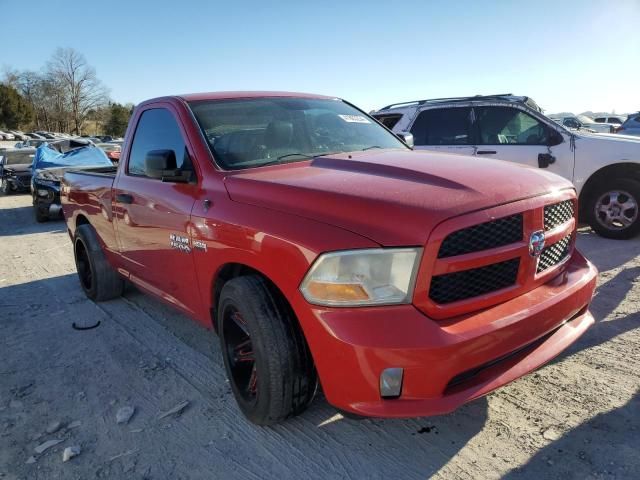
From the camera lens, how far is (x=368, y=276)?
208 cm

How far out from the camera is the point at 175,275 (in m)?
3.34

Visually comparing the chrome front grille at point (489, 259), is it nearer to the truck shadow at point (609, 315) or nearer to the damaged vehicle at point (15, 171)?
the truck shadow at point (609, 315)

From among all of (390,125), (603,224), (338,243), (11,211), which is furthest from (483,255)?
(11,211)

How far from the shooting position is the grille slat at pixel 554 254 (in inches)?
98.4

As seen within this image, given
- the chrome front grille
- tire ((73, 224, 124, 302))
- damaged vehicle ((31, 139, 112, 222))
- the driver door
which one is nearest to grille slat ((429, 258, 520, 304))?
the chrome front grille

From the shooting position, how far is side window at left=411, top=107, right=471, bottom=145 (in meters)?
7.22

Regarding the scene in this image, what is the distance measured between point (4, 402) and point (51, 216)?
28.9ft

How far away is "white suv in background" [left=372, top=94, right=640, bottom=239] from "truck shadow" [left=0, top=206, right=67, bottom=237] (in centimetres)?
744

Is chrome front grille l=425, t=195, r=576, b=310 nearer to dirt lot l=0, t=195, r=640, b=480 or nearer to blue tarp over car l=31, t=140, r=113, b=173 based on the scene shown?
dirt lot l=0, t=195, r=640, b=480

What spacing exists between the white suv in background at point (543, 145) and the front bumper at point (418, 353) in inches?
188

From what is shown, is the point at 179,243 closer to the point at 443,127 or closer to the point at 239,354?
the point at 239,354

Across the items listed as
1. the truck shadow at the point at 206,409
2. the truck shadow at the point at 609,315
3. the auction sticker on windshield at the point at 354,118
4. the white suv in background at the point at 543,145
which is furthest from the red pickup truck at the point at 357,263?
the white suv in background at the point at 543,145

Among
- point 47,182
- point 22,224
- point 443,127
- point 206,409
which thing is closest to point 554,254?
point 206,409

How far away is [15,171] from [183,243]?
15.3 meters
